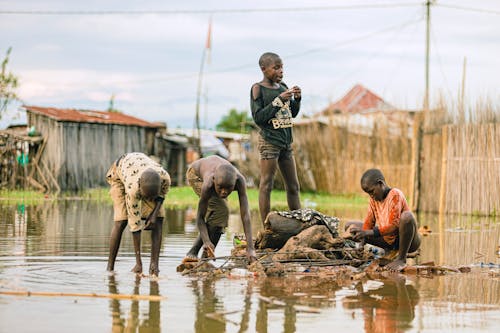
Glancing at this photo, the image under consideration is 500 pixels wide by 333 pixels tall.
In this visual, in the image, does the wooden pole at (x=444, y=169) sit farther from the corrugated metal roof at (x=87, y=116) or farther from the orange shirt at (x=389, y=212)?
the corrugated metal roof at (x=87, y=116)

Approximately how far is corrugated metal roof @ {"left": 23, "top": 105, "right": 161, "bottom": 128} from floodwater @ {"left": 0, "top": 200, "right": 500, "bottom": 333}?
1822 cm

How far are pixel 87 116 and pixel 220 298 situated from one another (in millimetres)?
24428

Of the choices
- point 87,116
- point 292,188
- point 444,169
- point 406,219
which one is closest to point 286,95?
point 292,188

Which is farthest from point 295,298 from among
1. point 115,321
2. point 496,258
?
point 496,258

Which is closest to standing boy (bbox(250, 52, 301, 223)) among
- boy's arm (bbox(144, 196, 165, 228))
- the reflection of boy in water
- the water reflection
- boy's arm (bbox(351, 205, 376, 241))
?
boy's arm (bbox(351, 205, 376, 241))

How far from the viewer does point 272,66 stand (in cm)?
870

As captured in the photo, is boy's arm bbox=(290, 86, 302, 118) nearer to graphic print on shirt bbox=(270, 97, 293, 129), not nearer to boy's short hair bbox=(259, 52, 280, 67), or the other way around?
graphic print on shirt bbox=(270, 97, 293, 129)

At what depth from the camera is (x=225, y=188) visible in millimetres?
7355

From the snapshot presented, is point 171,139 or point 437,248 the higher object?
point 171,139

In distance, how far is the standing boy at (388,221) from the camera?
7.90 metres

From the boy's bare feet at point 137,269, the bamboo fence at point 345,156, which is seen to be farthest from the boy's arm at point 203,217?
the bamboo fence at point 345,156

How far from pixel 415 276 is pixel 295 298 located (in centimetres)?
192

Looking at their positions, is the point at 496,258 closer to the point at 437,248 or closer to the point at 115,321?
the point at 437,248

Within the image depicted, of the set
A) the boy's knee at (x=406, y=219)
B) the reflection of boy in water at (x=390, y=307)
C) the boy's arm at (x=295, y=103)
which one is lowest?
the reflection of boy in water at (x=390, y=307)
